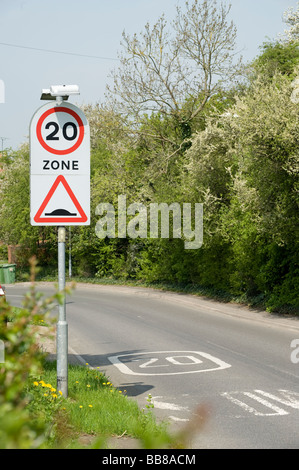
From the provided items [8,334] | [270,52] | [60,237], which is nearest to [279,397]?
[60,237]

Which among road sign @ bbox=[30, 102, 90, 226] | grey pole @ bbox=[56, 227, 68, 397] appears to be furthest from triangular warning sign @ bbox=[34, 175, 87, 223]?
grey pole @ bbox=[56, 227, 68, 397]

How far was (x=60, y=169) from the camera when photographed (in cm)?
651

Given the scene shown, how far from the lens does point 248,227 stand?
1809cm

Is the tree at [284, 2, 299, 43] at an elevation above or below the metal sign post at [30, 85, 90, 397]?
above

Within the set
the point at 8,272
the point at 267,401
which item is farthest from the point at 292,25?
the point at 267,401

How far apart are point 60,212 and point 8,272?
93.6 feet

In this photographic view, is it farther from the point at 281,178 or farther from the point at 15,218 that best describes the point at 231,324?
the point at 15,218

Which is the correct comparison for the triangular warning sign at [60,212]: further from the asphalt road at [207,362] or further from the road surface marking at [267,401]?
the road surface marking at [267,401]

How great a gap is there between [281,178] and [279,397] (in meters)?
8.49

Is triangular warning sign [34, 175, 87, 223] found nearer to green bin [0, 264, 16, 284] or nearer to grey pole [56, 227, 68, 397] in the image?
grey pole [56, 227, 68, 397]

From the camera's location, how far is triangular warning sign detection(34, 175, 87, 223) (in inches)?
256

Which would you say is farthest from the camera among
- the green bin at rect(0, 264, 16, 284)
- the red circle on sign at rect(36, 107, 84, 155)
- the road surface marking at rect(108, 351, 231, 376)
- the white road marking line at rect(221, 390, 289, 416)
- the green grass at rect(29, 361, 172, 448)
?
the green bin at rect(0, 264, 16, 284)

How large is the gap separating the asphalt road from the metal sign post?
207cm

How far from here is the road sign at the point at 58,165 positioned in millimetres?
6457
